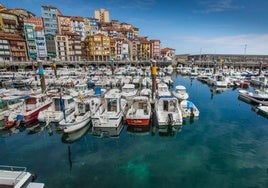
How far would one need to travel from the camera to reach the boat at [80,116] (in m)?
19.2

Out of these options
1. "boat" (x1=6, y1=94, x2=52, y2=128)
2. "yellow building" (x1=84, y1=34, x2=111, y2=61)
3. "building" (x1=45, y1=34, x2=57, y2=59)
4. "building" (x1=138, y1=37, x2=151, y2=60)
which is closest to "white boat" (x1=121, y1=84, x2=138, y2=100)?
"boat" (x1=6, y1=94, x2=52, y2=128)

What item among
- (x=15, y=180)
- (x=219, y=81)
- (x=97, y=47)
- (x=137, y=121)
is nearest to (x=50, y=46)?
(x=97, y=47)

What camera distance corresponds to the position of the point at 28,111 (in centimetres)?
2330

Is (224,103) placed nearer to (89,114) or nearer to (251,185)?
(251,185)

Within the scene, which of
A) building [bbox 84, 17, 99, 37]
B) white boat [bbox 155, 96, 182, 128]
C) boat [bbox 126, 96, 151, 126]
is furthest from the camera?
building [bbox 84, 17, 99, 37]

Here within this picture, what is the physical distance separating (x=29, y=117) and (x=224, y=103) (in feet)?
107

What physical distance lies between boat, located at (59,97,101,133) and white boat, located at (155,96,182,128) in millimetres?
8146

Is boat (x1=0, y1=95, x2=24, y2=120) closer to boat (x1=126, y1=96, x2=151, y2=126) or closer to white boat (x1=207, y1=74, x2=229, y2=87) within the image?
boat (x1=126, y1=96, x2=151, y2=126)

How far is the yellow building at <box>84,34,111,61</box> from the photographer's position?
93875 mm

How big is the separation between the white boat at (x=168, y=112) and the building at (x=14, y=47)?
74885mm

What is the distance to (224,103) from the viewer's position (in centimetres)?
3350

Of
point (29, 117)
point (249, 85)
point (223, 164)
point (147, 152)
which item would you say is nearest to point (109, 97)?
point (147, 152)

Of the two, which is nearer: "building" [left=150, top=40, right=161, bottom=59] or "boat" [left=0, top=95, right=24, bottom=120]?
"boat" [left=0, top=95, right=24, bottom=120]

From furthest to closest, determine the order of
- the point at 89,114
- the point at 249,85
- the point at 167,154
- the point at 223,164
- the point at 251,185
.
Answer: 1. the point at 249,85
2. the point at 89,114
3. the point at 167,154
4. the point at 223,164
5. the point at 251,185
